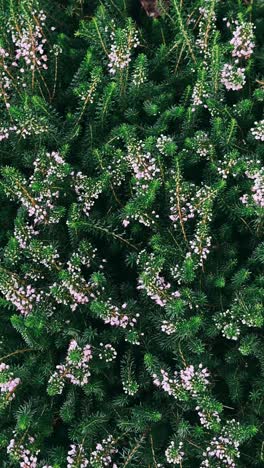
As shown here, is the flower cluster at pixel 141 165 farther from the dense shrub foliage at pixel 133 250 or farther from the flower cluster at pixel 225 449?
the flower cluster at pixel 225 449

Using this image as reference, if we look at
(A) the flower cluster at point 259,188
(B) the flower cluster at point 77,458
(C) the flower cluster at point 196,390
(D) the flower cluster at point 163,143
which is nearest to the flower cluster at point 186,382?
(C) the flower cluster at point 196,390

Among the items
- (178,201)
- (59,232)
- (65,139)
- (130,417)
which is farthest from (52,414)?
(65,139)

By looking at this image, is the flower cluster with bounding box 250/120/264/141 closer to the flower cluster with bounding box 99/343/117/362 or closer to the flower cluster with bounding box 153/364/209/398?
the flower cluster with bounding box 153/364/209/398

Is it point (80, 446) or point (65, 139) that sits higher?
point (65, 139)

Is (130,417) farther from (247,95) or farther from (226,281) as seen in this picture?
(247,95)

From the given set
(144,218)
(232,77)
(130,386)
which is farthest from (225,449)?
(232,77)

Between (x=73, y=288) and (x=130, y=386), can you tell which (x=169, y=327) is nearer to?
(x=130, y=386)
